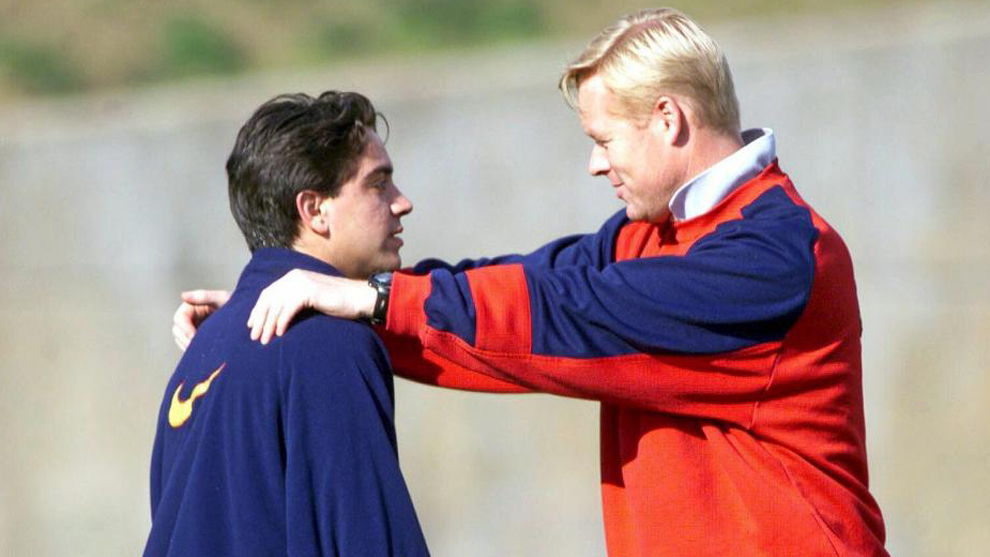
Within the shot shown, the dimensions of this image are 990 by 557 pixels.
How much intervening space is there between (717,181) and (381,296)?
0.80m

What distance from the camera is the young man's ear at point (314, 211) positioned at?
347cm

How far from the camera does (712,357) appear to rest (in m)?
3.26

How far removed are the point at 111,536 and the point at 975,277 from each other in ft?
16.2

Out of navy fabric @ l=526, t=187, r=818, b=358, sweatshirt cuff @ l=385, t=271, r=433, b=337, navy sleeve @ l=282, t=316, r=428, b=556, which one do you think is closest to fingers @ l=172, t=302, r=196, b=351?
navy sleeve @ l=282, t=316, r=428, b=556

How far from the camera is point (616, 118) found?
3.45m

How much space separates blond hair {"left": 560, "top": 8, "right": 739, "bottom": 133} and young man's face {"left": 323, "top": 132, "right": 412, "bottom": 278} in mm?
515

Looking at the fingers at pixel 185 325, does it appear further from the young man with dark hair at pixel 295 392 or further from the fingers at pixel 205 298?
the young man with dark hair at pixel 295 392

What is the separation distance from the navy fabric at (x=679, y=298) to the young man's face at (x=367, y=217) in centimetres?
34

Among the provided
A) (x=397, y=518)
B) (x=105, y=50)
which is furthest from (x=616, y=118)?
(x=105, y=50)

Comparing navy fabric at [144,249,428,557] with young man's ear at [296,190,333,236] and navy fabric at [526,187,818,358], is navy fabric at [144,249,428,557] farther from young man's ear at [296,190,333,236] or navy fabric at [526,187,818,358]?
navy fabric at [526,187,818,358]

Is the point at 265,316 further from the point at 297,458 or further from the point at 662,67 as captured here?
the point at 662,67

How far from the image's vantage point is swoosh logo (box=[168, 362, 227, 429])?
3.40 meters

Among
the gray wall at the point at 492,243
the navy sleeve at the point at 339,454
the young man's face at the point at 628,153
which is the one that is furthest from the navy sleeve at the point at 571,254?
the gray wall at the point at 492,243

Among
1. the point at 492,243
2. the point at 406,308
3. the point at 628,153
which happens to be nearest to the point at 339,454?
the point at 406,308
